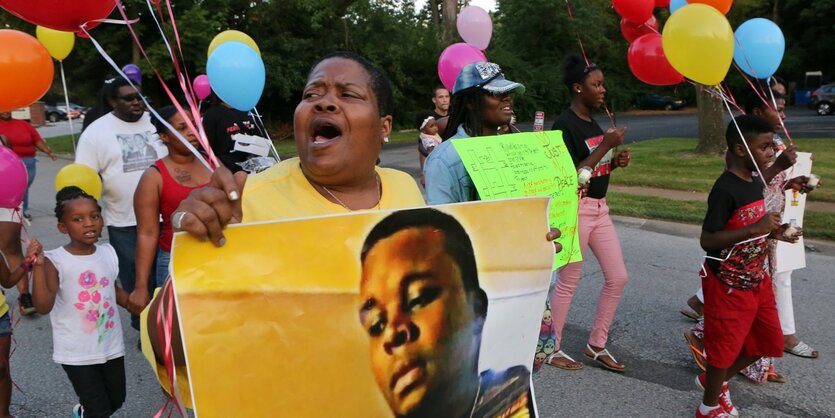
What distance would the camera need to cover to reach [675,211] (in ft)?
27.4

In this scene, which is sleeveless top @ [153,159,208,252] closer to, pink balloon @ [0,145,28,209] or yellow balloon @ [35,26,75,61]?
pink balloon @ [0,145,28,209]

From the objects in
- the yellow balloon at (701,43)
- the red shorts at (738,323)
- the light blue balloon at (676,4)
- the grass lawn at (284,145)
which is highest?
the light blue balloon at (676,4)

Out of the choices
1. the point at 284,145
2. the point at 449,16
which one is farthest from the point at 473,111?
the point at 284,145

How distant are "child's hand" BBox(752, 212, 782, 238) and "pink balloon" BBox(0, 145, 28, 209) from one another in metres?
3.82

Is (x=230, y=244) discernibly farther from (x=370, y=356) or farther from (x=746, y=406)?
(x=746, y=406)

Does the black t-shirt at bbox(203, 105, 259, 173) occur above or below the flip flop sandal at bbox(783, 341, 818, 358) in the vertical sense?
above

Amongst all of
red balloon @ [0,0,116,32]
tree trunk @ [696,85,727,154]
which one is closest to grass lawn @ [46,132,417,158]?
tree trunk @ [696,85,727,154]

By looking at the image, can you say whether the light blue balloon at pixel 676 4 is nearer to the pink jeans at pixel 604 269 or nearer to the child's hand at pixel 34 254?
the pink jeans at pixel 604 269

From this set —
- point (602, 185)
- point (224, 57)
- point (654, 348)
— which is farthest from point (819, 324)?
point (224, 57)

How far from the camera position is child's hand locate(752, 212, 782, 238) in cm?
317

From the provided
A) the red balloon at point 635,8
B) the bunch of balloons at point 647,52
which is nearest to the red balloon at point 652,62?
the bunch of balloons at point 647,52

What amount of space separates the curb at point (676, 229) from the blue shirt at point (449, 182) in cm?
538

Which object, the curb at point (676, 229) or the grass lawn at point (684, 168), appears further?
the grass lawn at point (684, 168)

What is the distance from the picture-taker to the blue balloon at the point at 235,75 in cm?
436
